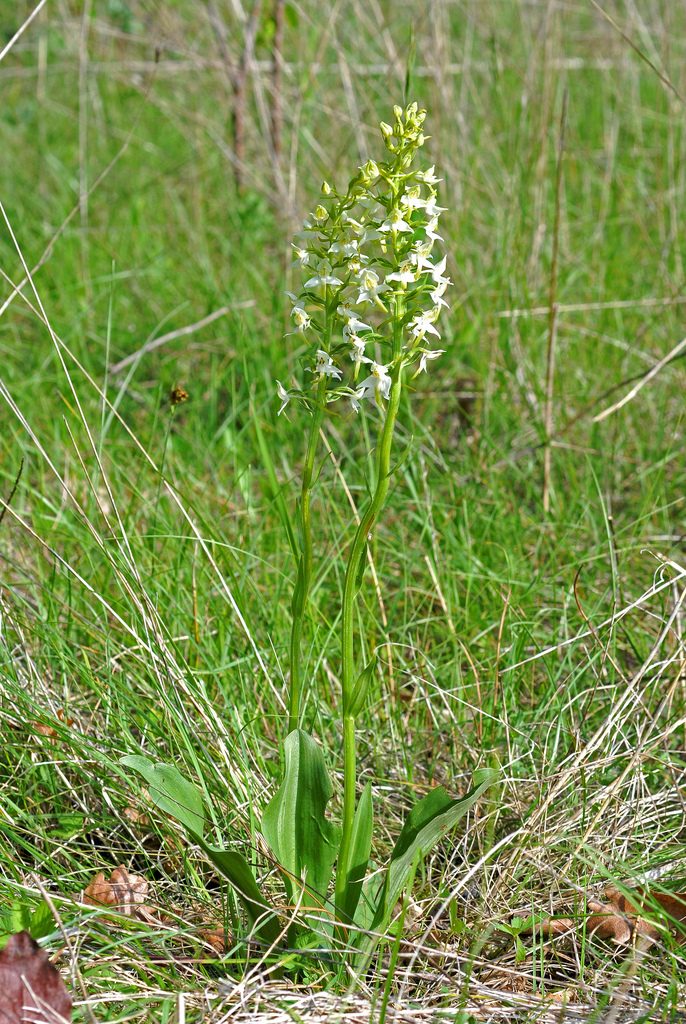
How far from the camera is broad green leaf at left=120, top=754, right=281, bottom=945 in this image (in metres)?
1.26

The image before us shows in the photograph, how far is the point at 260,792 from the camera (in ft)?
5.13

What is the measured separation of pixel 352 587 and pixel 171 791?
369 millimetres

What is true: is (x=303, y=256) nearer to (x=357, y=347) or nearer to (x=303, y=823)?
(x=357, y=347)

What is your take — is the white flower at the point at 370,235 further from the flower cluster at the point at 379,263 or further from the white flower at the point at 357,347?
the white flower at the point at 357,347

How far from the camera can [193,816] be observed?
1311 millimetres

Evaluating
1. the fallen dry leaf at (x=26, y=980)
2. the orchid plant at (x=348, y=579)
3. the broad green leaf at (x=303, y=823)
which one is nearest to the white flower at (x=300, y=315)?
the orchid plant at (x=348, y=579)

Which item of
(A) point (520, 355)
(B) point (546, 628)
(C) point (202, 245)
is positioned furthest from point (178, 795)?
(C) point (202, 245)

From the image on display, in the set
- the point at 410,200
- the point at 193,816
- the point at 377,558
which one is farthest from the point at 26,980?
the point at 377,558

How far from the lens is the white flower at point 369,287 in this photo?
3.83 ft

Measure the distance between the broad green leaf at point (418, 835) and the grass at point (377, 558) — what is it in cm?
Answer: 7

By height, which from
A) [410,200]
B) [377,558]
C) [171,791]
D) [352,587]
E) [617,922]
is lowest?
[617,922]

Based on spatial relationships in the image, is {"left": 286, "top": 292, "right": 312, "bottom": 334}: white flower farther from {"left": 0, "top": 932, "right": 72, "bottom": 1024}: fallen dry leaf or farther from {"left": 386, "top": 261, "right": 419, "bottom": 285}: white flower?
{"left": 0, "top": 932, "right": 72, "bottom": 1024}: fallen dry leaf

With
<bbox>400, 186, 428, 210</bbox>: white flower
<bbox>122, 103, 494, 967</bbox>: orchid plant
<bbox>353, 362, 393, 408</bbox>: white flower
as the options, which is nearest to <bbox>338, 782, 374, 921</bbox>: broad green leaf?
<bbox>122, 103, 494, 967</bbox>: orchid plant

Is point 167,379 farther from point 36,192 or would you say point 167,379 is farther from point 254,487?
point 36,192
